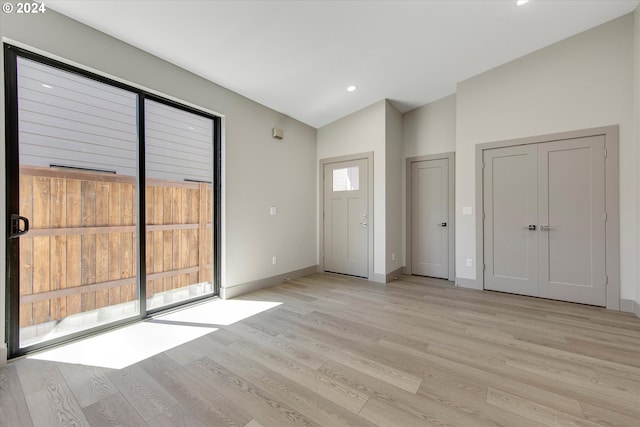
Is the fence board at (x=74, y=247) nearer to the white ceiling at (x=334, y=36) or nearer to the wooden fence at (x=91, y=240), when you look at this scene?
the wooden fence at (x=91, y=240)

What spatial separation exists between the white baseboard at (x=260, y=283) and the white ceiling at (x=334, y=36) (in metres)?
2.81

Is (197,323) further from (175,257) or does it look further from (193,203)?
(193,203)

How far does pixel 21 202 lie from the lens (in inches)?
85.9

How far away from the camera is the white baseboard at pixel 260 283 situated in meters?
3.65

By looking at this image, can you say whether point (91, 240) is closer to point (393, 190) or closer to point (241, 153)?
point (241, 153)

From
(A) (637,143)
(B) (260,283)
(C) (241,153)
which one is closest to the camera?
(A) (637,143)

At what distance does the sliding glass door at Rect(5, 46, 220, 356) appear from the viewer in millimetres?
2182

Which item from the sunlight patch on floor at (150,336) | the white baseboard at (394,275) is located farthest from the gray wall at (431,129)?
the sunlight patch on floor at (150,336)

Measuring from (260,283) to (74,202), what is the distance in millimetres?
2458

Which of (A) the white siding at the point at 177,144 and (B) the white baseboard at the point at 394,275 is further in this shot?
(B) the white baseboard at the point at 394,275

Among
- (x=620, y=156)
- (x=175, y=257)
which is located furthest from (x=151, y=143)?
(x=620, y=156)

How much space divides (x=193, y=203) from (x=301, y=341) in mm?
2365

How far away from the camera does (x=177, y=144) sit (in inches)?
129

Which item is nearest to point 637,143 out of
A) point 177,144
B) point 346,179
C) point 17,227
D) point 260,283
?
point 346,179
